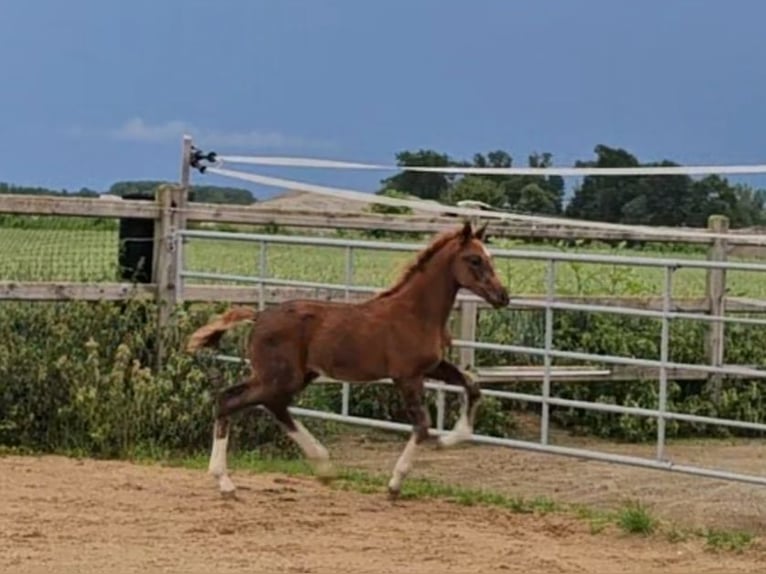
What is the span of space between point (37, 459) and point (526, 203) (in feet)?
25.0

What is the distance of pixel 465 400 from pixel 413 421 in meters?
0.33

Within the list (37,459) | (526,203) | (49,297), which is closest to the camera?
(37,459)

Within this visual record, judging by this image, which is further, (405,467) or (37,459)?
(37,459)

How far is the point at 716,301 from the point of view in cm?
1224

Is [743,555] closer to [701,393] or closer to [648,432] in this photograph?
[648,432]

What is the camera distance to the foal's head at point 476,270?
761cm

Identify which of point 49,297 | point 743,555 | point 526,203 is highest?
point 526,203

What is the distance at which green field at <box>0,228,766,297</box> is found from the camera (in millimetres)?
Answer: 10172

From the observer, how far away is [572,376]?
10.9m

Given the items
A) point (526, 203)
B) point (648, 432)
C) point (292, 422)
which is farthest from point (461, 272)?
point (526, 203)

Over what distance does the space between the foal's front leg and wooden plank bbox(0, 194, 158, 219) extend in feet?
9.78

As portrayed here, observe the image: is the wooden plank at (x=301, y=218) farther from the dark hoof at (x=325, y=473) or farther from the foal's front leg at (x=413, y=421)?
the foal's front leg at (x=413, y=421)

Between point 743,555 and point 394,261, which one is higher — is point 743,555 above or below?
below

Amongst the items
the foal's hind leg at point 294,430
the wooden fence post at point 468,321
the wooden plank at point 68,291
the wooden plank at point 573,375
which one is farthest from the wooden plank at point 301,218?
the foal's hind leg at point 294,430
